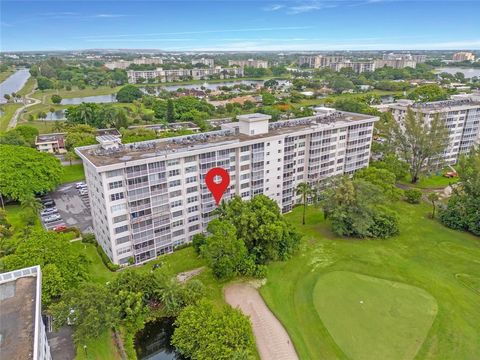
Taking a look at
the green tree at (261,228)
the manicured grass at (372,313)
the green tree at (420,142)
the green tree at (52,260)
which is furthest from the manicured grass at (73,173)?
the green tree at (420,142)

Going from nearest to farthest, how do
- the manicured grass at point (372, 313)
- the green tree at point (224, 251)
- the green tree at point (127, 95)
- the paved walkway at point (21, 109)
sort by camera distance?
the manicured grass at point (372, 313) → the green tree at point (224, 251) → the paved walkway at point (21, 109) → the green tree at point (127, 95)

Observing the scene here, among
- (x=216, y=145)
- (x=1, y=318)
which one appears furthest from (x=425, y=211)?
→ (x=1, y=318)

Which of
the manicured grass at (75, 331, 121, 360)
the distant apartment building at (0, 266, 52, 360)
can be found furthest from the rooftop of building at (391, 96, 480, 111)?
the distant apartment building at (0, 266, 52, 360)

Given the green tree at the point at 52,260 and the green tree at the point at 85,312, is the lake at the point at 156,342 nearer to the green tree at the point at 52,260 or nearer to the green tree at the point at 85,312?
the green tree at the point at 85,312

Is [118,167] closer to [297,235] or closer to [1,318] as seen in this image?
[1,318]

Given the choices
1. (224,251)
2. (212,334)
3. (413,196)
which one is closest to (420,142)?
(413,196)

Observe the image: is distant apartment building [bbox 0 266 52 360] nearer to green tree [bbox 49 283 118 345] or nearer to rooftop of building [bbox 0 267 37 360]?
rooftop of building [bbox 0 267 37 360]

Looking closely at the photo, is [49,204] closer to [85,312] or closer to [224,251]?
[85,312]
